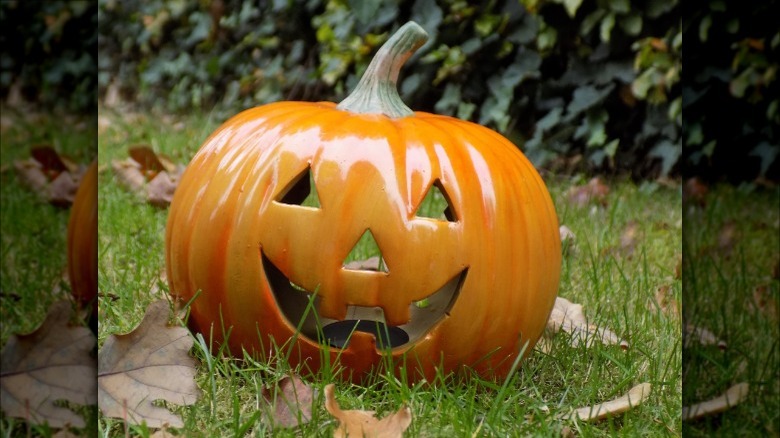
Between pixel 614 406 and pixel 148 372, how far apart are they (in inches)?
24.1

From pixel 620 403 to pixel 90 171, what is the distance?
2.44 ft

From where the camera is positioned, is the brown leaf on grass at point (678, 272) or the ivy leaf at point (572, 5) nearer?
the brown leaf on grass at point (678, 272)

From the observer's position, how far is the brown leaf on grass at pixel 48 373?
0.70 meters

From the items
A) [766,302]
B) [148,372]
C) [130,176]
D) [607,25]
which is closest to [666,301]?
[766,302]

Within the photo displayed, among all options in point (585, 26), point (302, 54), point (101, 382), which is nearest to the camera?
point (101, 382)

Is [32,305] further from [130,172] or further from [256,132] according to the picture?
[130,172]

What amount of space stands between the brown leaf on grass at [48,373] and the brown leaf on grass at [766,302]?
927 millimetres

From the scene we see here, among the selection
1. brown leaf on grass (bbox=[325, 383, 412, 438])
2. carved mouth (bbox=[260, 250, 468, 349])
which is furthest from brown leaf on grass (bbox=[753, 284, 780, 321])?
brown leaf on grass (bbox=[325, 383, 412, 438])

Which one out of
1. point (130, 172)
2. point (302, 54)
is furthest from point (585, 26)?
point (130, 172)

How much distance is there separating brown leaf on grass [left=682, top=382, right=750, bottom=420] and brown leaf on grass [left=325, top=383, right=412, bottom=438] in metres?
0.31

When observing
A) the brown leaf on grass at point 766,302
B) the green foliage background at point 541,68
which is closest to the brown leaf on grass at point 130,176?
the green foliage background at point 541,68

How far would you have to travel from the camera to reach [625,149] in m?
2.60

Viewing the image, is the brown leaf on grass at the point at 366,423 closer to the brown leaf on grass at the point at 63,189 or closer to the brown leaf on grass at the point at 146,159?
the brown leaf on grass at the point at 63,189

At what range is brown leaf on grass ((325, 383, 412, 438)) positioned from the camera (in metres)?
0.95
